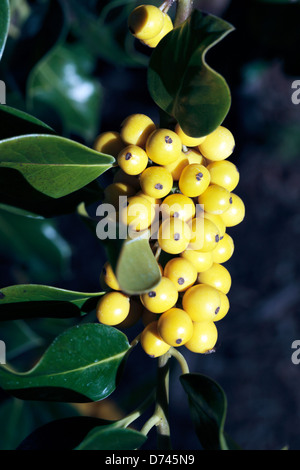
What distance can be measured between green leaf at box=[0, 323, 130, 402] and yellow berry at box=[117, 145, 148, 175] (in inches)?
12.2

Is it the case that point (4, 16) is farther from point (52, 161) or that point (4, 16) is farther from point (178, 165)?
point (178, 165)

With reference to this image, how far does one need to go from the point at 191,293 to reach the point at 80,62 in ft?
3.89

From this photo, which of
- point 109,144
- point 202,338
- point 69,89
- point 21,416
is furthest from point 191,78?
point 21,416

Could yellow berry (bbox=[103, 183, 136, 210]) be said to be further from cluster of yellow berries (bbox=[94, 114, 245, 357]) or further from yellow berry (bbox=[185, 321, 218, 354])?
yellow berry (bbox=[185, 321, 218, 354])

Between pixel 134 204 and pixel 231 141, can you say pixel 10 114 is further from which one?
pixel 231 141

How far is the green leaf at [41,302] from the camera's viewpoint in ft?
2.71

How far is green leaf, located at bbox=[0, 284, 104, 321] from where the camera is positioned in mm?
826

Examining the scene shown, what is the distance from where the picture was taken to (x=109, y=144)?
83 centimetres

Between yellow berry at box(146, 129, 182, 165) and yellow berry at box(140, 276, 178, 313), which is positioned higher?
yellow berry at box(146, 129, 182, 165)

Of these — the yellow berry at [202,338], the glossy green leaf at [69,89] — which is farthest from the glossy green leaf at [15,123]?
the glossy green leaf at [69,89]

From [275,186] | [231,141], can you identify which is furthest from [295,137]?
[231,141]

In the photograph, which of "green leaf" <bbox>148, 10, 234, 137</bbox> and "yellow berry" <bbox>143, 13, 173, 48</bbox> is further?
"yellow berry" <bbox>143, 13, 173, 48</bbox>

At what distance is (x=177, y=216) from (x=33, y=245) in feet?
3.33

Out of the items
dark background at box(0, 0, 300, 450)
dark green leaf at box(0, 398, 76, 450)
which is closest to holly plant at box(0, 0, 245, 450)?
dark green leaf at box(0, 398, 76, 450)
